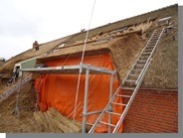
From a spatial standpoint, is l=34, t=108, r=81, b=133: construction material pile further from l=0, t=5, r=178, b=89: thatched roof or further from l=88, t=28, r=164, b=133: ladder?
l=0, t=5, r=178, b=89: thatched roof

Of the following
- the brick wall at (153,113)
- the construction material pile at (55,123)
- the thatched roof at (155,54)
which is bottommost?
the construction material pile at (55,123)

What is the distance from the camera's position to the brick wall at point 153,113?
19.9 ft

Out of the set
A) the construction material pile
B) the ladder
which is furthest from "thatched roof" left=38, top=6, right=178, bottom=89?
the construction material pile

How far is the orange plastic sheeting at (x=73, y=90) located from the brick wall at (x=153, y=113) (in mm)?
356

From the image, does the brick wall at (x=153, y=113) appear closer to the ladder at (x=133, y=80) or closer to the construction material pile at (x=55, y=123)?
the ladder at (x=133, y=80)

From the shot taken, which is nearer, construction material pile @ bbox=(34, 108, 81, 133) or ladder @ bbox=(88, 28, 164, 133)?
ladder @ bbox=(88, 28, 164, 133)

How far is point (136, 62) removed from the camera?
23.0ft

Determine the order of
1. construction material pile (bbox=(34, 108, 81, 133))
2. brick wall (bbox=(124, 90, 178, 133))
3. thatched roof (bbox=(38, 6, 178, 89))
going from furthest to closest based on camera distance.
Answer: construction material pile (bbox=(34, 108, 81, 133)) → thatched roof (bbox=(38, 6, 178, 89)) → brick wall (bbox=(124, 90, 178, 133))

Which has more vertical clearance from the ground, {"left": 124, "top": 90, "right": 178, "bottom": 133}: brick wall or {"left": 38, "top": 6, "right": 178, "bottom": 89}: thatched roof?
{"left": 38, "top": 6, "right": 178, "bottom": 89}: thatched roof

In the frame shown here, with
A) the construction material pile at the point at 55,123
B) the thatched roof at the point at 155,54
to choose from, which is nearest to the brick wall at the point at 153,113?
the thatched roof at the point at 155,54

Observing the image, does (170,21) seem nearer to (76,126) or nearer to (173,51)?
(173,51)

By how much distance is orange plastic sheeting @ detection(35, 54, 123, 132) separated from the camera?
7.36 m

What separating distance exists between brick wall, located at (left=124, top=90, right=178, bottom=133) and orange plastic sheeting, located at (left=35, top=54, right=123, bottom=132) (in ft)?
1.17

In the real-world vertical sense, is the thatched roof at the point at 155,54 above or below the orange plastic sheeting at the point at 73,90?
above
